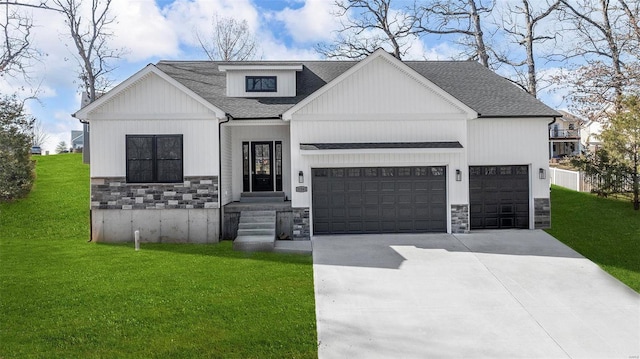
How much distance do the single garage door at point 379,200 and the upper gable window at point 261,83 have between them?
14.5 ft

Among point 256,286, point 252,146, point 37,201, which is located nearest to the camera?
point 256,286

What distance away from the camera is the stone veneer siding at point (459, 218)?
14039 millimetres

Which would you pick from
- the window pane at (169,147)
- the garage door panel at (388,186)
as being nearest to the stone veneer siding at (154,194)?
the window pane at (169,147)

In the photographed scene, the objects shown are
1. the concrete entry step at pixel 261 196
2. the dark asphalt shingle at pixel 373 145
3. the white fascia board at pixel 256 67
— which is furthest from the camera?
the white fascia board at pixel 256 67

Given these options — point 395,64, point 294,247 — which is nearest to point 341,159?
point 294,247

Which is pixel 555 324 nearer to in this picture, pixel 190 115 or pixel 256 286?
pixel 256 286

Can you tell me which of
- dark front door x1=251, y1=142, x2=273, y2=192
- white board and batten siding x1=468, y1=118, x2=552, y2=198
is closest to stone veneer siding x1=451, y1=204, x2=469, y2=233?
white board and batten siding x1=468, y1=118, x2=552, y2=198

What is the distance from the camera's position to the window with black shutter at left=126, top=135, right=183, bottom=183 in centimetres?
1356

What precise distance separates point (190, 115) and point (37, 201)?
10.2 metres

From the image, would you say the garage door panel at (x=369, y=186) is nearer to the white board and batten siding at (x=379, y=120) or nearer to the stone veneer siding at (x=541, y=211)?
the white board and batten siding at (x=379, y=120)

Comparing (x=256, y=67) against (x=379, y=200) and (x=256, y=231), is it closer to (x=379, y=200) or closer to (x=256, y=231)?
(x=256, y=231)

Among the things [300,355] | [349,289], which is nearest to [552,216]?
[349,289]

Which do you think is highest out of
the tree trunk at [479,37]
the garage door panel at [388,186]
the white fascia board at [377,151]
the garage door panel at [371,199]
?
the tree trunk at [479,37]

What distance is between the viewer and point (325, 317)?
7.80m
